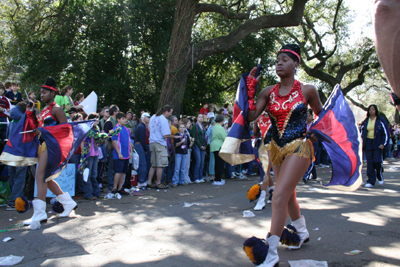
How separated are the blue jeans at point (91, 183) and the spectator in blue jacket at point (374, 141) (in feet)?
24.1

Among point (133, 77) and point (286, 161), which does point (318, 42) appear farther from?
point (286, 161)

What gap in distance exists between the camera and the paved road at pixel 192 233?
372 cm

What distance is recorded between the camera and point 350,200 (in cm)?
703

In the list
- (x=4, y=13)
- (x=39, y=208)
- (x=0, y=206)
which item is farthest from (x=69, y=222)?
(x=4, y=13)

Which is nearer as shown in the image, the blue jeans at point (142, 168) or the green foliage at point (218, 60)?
the blue jeans at point (142, 168)

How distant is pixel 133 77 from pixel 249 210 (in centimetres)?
1320

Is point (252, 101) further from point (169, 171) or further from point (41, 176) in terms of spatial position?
point (169, 171)

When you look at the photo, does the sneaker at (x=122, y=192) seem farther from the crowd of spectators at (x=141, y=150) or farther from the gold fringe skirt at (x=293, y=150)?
the gold fringe skirt at (x=293, y=150)

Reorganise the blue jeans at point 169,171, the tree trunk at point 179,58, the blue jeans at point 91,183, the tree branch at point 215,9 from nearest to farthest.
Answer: the blue jeans at point 91,183, the blue jeans at point 169,171, the tree trunk at point 179,58, the tree branch at point 215,9

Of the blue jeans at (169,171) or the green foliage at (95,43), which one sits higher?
the green foliage at (95,43)

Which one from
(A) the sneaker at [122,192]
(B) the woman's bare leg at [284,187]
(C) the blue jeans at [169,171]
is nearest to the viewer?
(B) the woman's bare leg at [284,187]

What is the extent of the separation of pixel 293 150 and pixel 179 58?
421 inches

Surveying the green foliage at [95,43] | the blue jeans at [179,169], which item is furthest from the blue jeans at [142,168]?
the green foliage at [95,43]

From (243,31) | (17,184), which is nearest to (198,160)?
(17,184)
